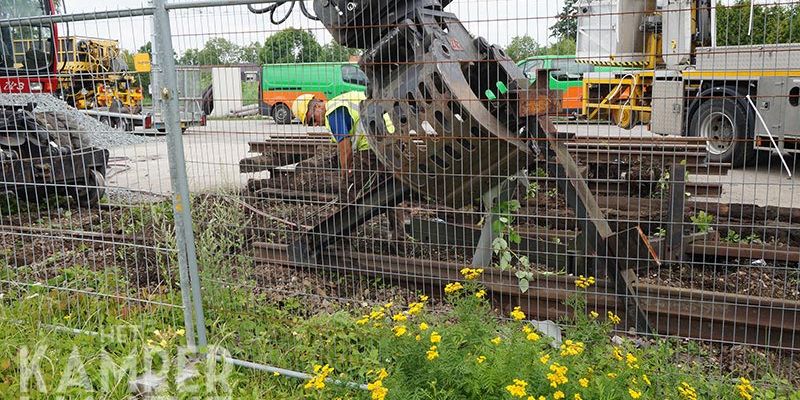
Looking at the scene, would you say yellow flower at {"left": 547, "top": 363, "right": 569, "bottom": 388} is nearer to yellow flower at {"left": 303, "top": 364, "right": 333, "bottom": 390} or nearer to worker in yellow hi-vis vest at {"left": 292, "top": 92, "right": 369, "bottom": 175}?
yellow flower at {"left": 303, "top": 364, "right": 333, "bottom": 390}

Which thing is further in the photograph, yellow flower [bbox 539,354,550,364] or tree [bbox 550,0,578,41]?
tree [bbox 550,0,578,41]

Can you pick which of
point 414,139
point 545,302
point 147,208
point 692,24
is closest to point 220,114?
point 414,139

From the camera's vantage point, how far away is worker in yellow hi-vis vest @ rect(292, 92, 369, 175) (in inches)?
220

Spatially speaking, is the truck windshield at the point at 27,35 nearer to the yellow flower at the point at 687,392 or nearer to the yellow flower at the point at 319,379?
the yellow flower at the point at 319,379

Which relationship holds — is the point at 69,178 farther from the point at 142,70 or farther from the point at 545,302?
the point at 545,302

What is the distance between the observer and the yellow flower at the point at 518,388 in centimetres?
281

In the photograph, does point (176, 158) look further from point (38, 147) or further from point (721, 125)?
point (721, 125)

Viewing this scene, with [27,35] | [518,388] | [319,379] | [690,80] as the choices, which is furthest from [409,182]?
[27,35]

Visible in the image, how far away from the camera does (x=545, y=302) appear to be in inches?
192

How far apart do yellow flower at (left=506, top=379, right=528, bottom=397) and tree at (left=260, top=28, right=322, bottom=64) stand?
230 centimetres

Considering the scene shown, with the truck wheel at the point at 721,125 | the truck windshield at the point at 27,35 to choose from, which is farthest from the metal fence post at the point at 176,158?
the truck wheel at the point at 721,125

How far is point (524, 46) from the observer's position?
13.0ft

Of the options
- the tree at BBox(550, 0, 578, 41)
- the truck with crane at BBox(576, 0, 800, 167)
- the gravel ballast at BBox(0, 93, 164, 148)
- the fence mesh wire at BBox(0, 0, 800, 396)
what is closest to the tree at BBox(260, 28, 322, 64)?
the fence mesh wire at BBox(0, 0, 800, 396)

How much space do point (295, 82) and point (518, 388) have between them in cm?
267
